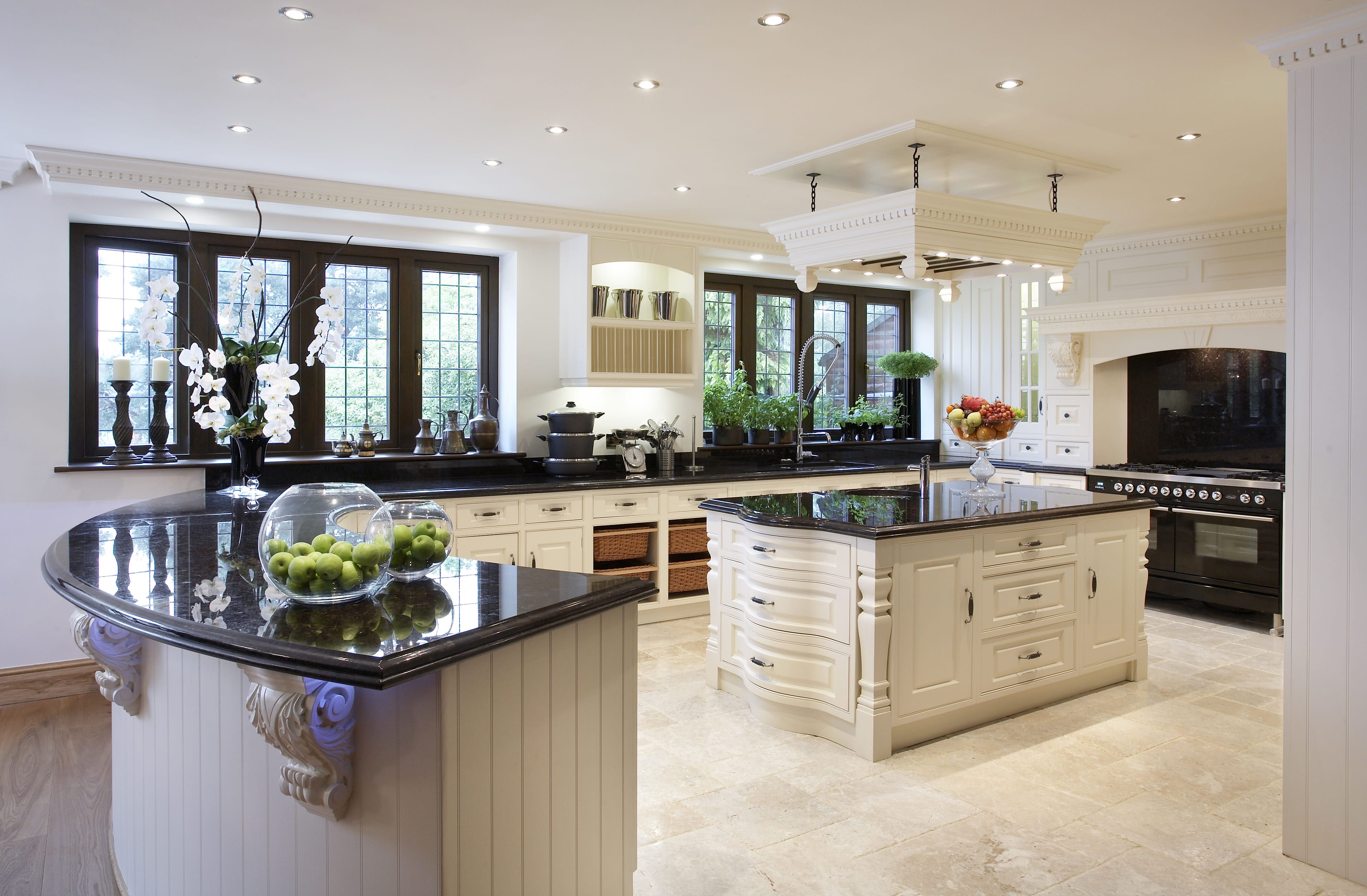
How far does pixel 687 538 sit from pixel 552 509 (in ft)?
3.15

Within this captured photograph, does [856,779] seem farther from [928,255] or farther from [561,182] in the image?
[561,182]

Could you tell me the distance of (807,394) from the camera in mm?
7145

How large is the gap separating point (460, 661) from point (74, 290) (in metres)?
4.19

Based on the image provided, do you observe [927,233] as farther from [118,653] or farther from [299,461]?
[299,461]

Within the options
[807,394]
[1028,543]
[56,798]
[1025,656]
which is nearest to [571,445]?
[807,394]

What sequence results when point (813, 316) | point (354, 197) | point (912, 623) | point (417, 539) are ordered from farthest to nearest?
point (813, 316)
point (354, 197)
point (912, 623)
point (417, 539)

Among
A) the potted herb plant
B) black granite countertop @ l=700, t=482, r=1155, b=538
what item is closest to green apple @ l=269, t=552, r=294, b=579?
black granite countertop @ l=700, t=482, r=1155, b=538

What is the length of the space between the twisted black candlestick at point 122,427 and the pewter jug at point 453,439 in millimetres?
1610

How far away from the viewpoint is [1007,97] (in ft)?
10.8

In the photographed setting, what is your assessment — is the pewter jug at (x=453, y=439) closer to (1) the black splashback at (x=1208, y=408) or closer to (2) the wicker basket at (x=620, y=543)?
(2) the wicker basket at (x=620, y=543)

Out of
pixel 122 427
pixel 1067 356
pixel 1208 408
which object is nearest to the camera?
pixel 122 427

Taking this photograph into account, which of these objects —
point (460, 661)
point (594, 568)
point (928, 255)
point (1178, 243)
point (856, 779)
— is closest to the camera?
point (460, 661)

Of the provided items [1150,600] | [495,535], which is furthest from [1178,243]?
[495,535]

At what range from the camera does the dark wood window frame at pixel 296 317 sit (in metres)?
4.49
